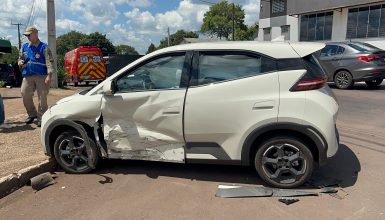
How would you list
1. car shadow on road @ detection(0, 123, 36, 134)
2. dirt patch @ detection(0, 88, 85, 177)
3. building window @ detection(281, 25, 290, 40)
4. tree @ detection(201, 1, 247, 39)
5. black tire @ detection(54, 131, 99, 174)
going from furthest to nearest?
tree @ detection(201, 1, 247, 39), building window @ detection(281, 25, 290, 40), car shadow on road @ detection(0, 123, 36, 134), dirt patch @ detection(0, 88, 85, 177), black tire @ detection(54, 131, 99, 174)

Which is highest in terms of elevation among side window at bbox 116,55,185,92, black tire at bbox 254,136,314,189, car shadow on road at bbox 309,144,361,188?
side window at bbox 116,55,185,92

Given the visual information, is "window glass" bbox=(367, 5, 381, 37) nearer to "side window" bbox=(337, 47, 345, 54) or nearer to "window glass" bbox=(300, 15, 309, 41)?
"window glass" bbox=(300, 15, 309, 41)

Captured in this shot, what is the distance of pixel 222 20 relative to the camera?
8200 cm

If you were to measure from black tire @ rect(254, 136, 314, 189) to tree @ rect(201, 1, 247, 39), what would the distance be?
79.2m

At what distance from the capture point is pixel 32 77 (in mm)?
7289

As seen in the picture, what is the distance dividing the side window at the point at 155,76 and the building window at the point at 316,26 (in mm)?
27761

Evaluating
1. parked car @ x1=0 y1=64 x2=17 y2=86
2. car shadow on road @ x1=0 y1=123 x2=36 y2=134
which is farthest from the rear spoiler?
parked car @ x1=0 y1=64 x2=17 y2=86

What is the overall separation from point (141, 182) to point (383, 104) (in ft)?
24.6

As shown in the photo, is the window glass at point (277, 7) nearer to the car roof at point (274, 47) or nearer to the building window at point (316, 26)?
the building window at point (316, 26)

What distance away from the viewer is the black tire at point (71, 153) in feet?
16.4

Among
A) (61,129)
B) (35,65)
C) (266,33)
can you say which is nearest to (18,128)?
(35,65)

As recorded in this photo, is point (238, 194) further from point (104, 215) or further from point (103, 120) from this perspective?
point (103, 120)

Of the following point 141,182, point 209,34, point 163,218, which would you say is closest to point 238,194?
point 163,218

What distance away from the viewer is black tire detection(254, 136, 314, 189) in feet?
13.8
